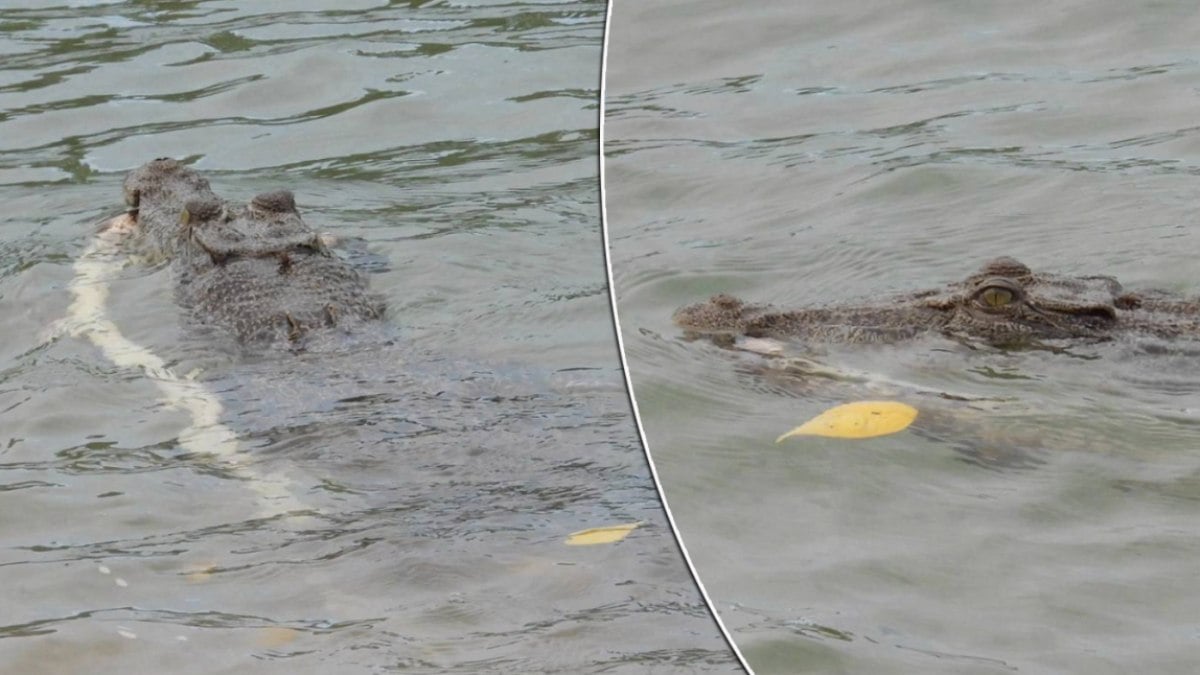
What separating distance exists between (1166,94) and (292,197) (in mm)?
5941

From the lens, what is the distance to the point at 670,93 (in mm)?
1273

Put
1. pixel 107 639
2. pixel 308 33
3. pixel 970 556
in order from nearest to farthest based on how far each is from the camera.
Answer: pixel 970 556 → pixel 107 639 → pixel 308 33

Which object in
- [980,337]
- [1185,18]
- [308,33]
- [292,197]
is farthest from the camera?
[308,33]

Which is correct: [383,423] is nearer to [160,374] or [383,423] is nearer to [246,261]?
[160,374]

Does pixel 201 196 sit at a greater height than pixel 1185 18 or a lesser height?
lesser

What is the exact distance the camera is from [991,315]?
83.0 inches

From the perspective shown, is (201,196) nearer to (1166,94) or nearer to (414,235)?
(414,235)

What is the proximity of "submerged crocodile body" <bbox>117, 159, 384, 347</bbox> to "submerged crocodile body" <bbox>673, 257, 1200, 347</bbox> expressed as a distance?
12.9ft

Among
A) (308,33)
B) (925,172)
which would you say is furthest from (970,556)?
(308,33)

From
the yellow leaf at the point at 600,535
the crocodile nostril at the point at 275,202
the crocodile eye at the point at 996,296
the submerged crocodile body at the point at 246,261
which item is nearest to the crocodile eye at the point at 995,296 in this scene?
the crocodile eye at the point at 996,296

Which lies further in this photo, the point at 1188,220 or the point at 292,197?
the point at 292,197

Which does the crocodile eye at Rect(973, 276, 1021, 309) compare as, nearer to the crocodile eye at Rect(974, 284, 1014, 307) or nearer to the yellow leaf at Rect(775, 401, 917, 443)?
the crocodile eye at Rect(974, 284, 1014, 307)

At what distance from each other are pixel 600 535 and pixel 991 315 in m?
1.27

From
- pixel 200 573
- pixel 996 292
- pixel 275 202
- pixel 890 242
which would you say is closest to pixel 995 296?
pixel 996 292
